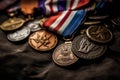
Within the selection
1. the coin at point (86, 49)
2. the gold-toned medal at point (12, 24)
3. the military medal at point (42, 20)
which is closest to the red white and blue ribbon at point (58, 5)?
the military medal at point (42, 20)

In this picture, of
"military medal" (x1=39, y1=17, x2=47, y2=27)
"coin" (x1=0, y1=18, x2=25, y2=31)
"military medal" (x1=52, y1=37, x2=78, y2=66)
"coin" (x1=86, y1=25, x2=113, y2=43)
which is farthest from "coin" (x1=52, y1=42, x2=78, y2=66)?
"coin" (x1=0, y1=18, x2=25, y2=31)

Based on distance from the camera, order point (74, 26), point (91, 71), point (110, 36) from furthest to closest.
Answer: point (74, 26)
point (110, 36)
point (91, 71)

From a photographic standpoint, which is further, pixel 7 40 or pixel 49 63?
pixel 7 40

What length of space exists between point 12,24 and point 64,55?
48cm

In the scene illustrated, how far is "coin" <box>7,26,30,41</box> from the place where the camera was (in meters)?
1.45

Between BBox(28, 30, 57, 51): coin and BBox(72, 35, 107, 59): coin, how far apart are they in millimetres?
144

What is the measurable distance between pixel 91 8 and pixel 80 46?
330 mm

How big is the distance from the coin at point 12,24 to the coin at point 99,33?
49 cm

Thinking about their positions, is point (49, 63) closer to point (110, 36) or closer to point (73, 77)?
point (73, 77)

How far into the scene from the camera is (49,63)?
1.31m

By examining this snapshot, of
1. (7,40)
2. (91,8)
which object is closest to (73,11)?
(91,8)

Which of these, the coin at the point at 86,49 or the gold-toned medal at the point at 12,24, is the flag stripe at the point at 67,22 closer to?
the coin at the point at 86,49

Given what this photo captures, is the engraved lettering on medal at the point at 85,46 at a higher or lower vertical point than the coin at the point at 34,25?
lower

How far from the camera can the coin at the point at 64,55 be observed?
1.25m
